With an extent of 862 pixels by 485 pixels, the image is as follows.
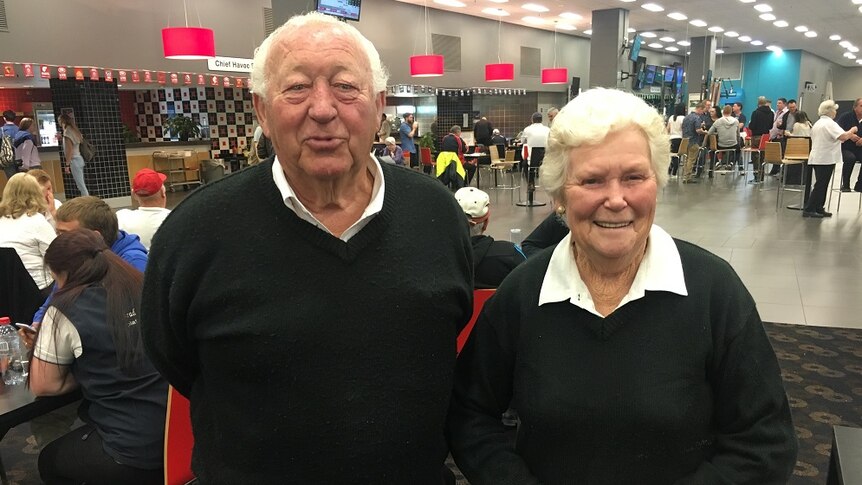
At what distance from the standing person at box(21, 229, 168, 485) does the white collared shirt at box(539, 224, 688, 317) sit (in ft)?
4.86

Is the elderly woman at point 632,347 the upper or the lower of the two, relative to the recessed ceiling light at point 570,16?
lower

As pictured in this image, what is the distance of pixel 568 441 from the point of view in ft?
4.02

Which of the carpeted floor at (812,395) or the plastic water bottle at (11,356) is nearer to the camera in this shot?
the plastic water bottle at (11,356)

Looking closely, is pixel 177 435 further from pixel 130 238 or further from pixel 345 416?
pixel 130 238

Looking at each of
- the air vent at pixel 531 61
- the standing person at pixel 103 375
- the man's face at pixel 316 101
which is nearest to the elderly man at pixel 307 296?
the man's face at pixel 316 101

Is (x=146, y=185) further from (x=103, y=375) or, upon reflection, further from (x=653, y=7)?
(x=653, y=7)

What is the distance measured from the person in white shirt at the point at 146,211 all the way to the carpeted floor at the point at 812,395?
1275 millimetres

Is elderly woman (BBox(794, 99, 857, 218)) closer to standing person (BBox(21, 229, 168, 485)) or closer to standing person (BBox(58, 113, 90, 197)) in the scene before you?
standing person (BBox(21, 229, 168, 485))

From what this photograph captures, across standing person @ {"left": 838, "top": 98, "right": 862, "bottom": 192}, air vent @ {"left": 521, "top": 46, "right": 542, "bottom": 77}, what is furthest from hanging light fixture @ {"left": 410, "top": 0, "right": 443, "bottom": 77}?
air vent @ {"left": 521, "top": 46, "right": 542, "bottom": 77}

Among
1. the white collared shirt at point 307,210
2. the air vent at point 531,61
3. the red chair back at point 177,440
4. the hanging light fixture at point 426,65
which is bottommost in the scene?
the red chair back at point 177,440

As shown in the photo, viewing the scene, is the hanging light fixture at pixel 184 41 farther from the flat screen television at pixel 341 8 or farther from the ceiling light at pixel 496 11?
the ceiling light at pixel 496 11

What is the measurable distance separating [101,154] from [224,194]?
11.5m

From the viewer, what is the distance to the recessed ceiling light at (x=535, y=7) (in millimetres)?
14402

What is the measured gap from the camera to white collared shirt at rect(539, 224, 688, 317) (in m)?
1.21
